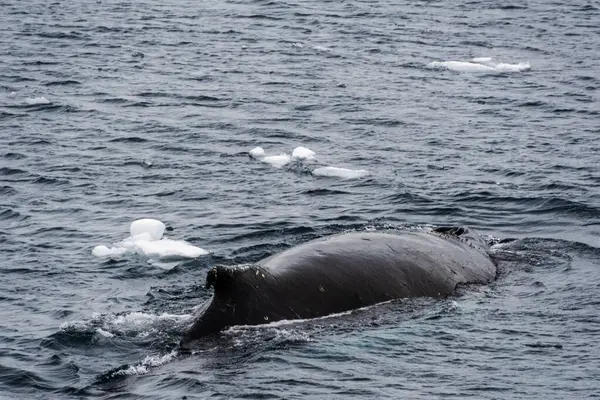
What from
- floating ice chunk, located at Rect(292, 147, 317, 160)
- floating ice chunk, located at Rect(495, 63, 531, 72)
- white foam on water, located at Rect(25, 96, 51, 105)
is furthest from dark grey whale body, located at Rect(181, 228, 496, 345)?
floating ice chunk, located at Rect(495, 63, 531, 72)

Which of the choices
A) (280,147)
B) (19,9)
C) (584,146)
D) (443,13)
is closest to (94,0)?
(19,9)

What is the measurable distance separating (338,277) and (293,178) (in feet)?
28.2

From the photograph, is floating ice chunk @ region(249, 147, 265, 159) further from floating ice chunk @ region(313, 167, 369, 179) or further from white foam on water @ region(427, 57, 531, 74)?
white foam on water @ region(427, 57, 531, 74)

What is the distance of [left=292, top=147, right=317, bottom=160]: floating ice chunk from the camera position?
21828mm

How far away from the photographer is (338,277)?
39.6 ft

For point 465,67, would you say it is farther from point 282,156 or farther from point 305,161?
point 282,156

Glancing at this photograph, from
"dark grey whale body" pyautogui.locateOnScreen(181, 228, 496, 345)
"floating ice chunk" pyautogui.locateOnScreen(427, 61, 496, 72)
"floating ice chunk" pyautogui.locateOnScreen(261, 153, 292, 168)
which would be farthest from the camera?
"floating ice chunk" pyautogui.locateOnScreen(427, 61, 496, 72)

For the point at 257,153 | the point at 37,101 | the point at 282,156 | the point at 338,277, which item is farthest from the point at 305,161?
the point at 338,277

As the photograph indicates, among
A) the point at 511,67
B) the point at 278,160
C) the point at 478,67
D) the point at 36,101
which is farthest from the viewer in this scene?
the point at 511,67

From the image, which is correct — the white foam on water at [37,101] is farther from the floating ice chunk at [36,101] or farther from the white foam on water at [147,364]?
the white foam on water at [147,364]

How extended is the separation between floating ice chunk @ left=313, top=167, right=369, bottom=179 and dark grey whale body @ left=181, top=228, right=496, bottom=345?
6.32m

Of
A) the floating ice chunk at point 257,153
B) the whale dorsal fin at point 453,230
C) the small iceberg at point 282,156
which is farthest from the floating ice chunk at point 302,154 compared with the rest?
the whale dorsal fin at point 453,230

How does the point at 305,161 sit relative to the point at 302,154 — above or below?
below

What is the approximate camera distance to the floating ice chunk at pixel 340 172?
67.9ft
